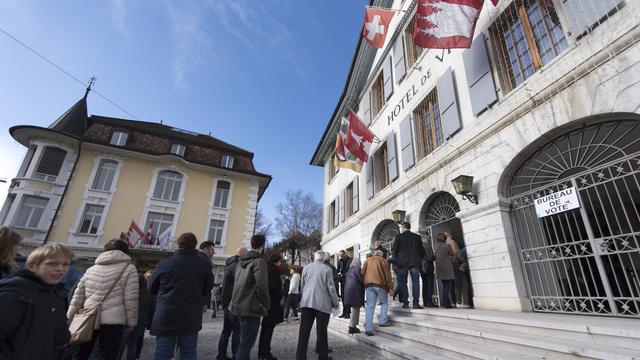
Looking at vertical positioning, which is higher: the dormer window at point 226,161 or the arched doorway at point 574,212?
the dormer window at point 226,161

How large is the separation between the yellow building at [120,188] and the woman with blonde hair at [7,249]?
620 inches

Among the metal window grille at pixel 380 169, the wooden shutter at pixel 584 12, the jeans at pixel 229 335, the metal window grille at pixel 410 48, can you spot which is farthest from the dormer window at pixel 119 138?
the wooden shutter at pixel 584 12

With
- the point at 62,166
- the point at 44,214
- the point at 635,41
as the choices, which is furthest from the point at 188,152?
the point at 635,41

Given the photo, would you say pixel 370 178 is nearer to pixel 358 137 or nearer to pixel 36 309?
pixel 358 137

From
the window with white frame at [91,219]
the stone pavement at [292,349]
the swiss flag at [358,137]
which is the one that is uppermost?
the swiss flag at [358,137]

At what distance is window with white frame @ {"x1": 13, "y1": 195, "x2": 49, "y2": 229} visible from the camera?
608 inches

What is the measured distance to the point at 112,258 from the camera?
301 centimetres

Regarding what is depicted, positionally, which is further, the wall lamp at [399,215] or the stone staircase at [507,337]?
the wall lamp at [399,215]

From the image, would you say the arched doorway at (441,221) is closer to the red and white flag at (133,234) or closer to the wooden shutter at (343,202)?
the wooden shutter at (343,202)

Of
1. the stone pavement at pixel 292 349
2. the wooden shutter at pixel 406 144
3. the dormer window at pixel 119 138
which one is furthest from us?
the dormer window at pixel 119 138

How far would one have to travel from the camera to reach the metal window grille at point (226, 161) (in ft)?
69.8

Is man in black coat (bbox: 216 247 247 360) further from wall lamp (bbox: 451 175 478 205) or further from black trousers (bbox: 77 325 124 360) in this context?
wall lamp (bbox: 451 175 478 205)

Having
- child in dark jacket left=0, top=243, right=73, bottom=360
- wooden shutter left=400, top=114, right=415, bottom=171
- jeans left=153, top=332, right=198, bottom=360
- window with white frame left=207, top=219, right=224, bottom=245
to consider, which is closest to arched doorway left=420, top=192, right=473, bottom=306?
wooden shutter left=400, top=114, right=415, bottom=171

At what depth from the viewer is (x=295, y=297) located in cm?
942
